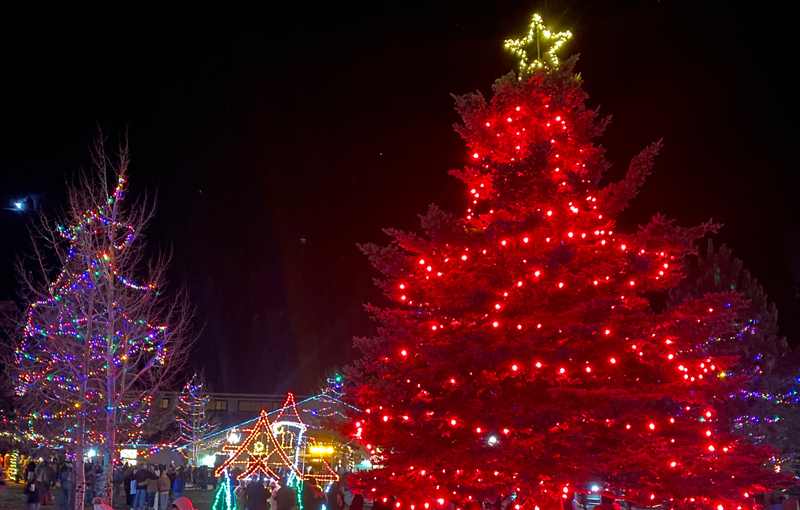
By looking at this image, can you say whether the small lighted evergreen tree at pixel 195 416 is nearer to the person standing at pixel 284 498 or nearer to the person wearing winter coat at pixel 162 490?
the person wearing winter coat at pixel 162 490

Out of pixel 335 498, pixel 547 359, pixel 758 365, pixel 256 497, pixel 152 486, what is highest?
pixel 758 365

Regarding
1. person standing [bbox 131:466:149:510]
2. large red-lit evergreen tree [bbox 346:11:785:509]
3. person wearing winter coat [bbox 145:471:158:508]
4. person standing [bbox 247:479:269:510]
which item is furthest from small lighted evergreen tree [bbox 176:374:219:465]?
large red-lit evergreen tree [bbox 346:11:785:509]

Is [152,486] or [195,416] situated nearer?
[152,486]

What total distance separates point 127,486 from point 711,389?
18.7m

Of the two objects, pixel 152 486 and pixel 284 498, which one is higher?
pixel 152 486

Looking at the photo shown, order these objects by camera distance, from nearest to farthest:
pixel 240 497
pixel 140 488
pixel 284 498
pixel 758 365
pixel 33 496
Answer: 1. pixel 284 498
2. pixel 33 496
3. pixel 240 497
4. pixel 140 488
5. pixel 758 365

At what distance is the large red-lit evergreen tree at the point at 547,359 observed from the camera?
8133 mm

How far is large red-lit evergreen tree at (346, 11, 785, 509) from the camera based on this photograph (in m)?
8.13

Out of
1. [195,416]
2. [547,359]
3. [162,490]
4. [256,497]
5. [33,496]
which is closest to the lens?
[547,359]

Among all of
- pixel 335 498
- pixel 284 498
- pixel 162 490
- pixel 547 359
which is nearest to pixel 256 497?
pixel 284 498

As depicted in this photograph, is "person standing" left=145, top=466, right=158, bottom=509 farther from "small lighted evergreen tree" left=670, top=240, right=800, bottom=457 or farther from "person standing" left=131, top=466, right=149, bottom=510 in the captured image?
"small lighted evergreen tree" left=670, top=240, right=800, bottom=457

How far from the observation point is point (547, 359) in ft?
27.1

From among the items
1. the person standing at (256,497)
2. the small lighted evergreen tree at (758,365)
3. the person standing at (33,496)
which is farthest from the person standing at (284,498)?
the small lighted evergreen tree at (758,365)

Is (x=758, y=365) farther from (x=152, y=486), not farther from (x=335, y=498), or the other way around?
(x=152, y=486)
